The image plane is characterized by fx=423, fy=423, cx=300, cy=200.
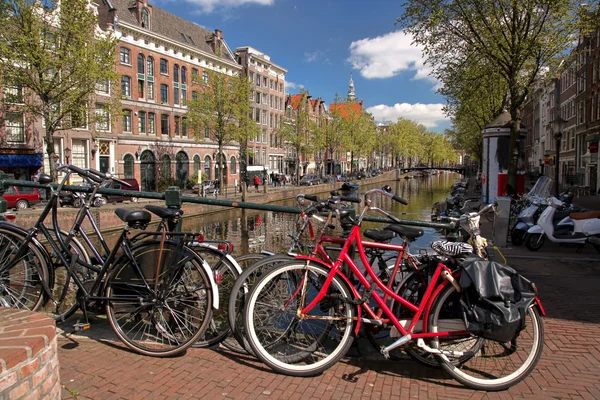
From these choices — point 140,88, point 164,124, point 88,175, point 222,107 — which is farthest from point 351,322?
point 164,124

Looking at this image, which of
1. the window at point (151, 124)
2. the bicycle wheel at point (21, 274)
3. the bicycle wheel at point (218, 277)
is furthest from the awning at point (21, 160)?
the bicycle wheel at point (218, 277)

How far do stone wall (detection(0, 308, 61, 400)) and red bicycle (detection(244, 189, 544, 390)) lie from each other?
1180mm

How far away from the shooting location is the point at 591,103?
31938 mm

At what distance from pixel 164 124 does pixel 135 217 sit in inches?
1563

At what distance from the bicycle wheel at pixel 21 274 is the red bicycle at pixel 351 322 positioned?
1962 mm

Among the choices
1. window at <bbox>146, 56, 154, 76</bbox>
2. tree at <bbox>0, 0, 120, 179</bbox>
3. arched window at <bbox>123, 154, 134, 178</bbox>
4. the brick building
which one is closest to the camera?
tree at <bbox>0, 0, 120, 179</bbox>

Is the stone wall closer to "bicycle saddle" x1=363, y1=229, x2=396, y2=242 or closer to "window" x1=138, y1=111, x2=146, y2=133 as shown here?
"bicycle saddle" x1=363, y1=229, x2=396, y2=242

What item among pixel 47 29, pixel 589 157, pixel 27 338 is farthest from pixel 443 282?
pixel 589 157

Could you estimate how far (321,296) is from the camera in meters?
2.98

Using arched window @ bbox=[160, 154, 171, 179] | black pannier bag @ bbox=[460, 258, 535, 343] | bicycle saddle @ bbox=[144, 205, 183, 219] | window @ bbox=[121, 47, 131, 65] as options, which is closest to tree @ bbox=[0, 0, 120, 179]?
window @ bbox=[121, 47, 131, 65]

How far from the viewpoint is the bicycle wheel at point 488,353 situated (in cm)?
281

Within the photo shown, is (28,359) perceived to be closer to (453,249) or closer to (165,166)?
(453,249)

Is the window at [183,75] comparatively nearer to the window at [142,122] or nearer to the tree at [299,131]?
the window at [142,122]

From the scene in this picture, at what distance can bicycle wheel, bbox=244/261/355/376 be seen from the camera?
2.96 m
